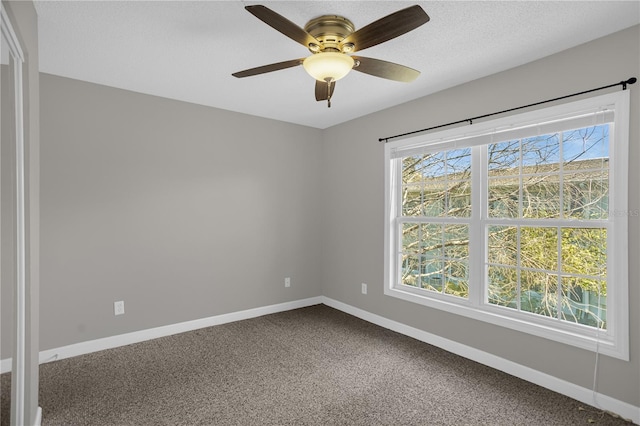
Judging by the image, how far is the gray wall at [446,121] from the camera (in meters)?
2.15

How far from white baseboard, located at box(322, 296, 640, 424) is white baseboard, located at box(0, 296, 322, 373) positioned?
1.20 metres

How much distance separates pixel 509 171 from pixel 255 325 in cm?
298

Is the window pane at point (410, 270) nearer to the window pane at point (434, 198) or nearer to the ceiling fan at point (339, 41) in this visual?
the window pane at point (434, 198)

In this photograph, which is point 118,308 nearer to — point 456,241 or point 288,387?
point 288,387

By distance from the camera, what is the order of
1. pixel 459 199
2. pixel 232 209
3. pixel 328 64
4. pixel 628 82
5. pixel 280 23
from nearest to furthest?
pixel 280 23, pixel 328 64, pixel 628 82, pixel 459 199, pixel 232 209

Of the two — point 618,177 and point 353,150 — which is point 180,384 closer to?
point 353,150

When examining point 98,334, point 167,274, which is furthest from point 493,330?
point 98,334

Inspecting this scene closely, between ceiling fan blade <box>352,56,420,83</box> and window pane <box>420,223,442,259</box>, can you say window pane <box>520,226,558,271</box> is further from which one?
ceiling fan blade <box>352,56,420,83</box>

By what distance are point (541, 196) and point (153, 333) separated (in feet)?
12.3

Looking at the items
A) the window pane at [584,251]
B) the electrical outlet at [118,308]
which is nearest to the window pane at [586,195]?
the window pane at [584,251]

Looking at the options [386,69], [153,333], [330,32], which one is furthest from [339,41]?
[153,333]

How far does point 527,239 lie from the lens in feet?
8.99

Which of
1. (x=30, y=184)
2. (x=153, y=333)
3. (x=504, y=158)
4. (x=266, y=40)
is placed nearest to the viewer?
(x=30, y=184)

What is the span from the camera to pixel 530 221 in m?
2.68
